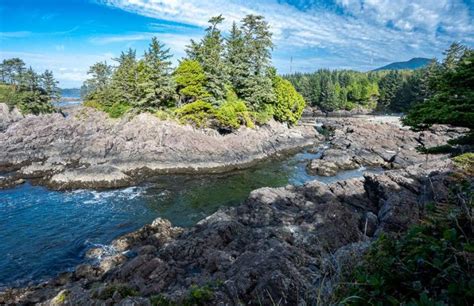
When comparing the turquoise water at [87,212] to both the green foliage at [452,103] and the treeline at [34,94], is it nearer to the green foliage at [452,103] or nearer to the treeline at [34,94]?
the green foliage at [452,103]

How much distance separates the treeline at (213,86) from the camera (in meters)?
41.7

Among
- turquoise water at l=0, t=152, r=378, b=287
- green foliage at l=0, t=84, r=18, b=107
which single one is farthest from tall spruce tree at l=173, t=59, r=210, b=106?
green foliage at l=0, t=84, r=18, b=107

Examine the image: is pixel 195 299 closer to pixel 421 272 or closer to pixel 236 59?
pixel 421 272

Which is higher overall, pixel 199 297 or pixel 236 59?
pixel 236 59

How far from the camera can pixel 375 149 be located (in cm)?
4134

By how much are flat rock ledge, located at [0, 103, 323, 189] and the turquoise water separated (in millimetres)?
2112

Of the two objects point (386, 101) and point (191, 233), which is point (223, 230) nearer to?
point (191, 233)

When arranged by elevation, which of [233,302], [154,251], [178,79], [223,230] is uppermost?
[178,79]

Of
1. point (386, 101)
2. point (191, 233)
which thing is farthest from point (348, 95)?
point (191, 233)

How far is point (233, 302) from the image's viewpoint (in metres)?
6.95

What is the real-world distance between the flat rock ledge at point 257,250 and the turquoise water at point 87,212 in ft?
7.21

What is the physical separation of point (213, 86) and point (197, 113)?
182 inches

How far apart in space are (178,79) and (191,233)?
104 ft

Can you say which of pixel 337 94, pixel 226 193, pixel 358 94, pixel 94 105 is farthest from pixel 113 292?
pixel 358 94
